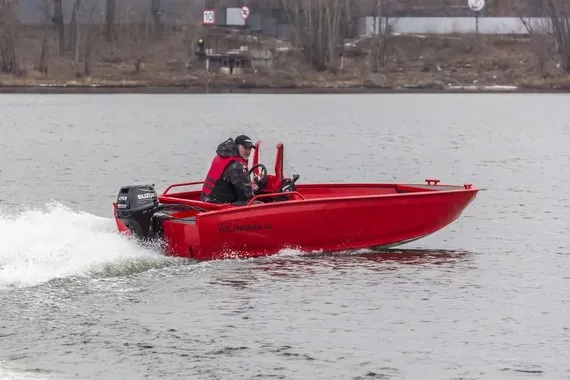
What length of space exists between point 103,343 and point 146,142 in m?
34.0

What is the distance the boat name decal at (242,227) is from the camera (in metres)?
17.0

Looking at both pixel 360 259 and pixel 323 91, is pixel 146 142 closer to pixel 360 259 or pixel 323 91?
pixel 360 259

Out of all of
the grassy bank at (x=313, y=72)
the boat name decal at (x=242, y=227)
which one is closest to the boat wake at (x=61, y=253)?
the boat name decal at (x=242, y=227)

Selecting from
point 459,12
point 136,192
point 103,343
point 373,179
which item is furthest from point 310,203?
point 459,12

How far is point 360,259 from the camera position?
17969 millimetres

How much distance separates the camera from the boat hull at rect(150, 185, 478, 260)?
16922 mm

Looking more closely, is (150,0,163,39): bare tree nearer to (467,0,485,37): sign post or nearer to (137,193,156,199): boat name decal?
(467,0,485,37): sign post

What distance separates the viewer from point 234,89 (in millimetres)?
87125

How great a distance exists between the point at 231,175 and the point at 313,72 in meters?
67.8

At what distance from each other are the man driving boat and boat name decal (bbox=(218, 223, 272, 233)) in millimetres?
452

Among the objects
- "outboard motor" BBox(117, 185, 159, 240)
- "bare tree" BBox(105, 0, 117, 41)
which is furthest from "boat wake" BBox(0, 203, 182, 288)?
"bare tree" BBox(105, 0, 117, 41)

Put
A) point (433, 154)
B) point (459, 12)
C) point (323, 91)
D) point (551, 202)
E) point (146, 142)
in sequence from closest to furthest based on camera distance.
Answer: point (551, 202) → point (433, 154) → point (146, 142) → point (323, 91) → point (459, 12)

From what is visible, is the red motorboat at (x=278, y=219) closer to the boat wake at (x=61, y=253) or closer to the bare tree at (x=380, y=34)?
the boat wake at (x=61, y=253)

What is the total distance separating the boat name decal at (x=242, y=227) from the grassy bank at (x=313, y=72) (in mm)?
67254
